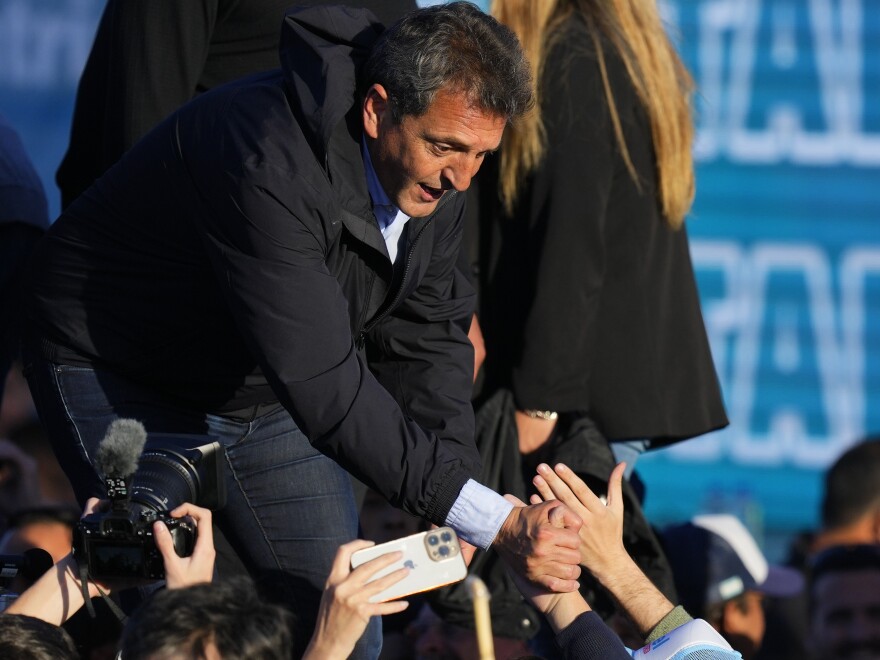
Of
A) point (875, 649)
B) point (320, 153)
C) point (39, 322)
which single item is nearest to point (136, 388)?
point (39, 322)

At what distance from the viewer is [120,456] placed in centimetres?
250

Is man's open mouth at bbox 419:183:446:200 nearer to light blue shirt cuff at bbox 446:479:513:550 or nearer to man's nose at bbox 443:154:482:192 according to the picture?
man's nose at bbox 443:154:482:192

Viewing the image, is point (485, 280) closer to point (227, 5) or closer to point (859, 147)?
point (227, 5)

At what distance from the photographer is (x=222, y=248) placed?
2.77m

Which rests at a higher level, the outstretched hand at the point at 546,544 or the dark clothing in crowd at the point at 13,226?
the dark clothing in crowd at the point at 13,226

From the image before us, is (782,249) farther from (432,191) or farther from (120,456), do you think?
(120,456)

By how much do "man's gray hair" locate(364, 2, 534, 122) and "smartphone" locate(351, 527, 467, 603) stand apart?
Result: 2.52 feet

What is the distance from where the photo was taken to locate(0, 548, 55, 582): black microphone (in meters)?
2.88

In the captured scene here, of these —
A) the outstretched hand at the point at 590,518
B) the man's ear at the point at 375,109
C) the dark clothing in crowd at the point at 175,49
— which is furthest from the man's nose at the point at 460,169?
the dark clothing in crowd at the point at 175,49

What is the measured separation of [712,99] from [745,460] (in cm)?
159

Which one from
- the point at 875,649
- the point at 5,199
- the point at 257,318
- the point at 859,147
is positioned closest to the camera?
the point at 257,318

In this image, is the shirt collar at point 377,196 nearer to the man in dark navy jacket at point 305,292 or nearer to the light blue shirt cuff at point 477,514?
the man in dark navy jacket at point 305,292

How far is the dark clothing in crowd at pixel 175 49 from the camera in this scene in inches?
134

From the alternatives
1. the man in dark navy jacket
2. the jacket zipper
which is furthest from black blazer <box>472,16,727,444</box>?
the jacket zipper
